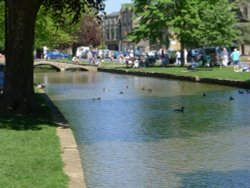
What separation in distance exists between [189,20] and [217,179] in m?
43.7

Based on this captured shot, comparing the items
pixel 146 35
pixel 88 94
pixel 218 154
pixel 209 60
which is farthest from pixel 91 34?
pixel 218 154

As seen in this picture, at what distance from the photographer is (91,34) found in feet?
339

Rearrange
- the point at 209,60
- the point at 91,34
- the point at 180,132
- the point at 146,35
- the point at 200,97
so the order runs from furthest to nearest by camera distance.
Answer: the point at 91,34, the point at 146,35, the point at 209,60, the point at 200,97, the point at 180,132

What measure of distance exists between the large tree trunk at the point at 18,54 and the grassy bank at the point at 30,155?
1199mm

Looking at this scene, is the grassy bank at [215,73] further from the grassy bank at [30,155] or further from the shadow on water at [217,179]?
the shadow on water at [217,179]

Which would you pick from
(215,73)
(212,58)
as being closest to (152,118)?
(215,73)

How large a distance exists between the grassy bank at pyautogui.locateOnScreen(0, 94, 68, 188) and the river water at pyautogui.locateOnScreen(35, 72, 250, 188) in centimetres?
76

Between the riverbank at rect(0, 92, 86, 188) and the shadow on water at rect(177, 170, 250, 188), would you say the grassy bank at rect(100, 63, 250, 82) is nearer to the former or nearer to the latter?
the riverbank at rect(0, 92, 86, 188)

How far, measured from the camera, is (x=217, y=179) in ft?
30.7

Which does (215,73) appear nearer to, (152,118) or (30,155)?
(152,118)

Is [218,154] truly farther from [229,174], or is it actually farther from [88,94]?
[88,94]

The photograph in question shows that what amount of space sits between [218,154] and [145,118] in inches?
248

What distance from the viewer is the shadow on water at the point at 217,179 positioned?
8.99 metres

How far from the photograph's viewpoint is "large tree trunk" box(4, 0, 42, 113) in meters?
15.0
